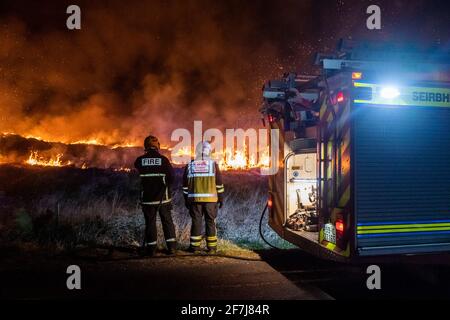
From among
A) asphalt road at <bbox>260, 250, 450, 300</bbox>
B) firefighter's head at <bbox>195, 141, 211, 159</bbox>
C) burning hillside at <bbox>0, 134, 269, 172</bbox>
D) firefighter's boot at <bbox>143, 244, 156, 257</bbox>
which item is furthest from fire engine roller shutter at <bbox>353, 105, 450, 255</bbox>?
burning hillside at <bbox>0, 134, 269, 172</bbox>

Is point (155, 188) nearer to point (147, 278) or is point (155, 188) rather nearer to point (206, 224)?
point (206, 224)

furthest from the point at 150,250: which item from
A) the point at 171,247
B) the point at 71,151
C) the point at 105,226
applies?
the point at 71,151

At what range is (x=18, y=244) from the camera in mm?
6375

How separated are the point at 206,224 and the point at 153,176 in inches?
41.8

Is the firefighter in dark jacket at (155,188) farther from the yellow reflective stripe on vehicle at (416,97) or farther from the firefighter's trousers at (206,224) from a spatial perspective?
the yellow reflective stripe on vehicle at (416,97)

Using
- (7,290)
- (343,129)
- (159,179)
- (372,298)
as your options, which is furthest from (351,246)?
(7,290)

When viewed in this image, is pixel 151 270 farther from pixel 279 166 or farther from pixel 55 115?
pixel 55 115

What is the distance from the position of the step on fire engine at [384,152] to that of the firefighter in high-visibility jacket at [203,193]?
79.4 inches

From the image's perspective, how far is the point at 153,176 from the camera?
6.20 metres

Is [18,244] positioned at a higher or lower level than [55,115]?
lower

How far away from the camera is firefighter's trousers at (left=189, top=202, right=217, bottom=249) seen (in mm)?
6254

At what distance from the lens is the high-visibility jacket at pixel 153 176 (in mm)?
6195

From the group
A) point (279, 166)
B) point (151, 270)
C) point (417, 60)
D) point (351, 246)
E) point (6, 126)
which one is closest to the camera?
point (351, 246)

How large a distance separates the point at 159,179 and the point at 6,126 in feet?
135
